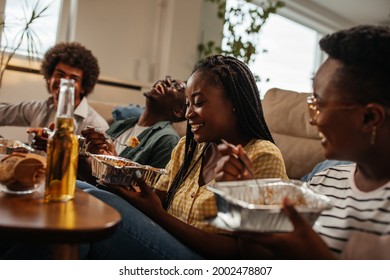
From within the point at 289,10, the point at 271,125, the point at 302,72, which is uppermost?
the point at 289,10

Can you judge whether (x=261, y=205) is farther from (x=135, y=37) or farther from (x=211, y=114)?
(x=135, y=37)

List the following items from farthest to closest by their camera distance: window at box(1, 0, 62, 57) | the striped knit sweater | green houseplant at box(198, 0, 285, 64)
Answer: green houseplant at box(198, 0, 285, 64) → window at box(1, 0, 62, 57) → the striped knit sweater

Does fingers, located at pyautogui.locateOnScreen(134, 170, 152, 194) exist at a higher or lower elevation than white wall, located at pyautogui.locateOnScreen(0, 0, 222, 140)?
lower

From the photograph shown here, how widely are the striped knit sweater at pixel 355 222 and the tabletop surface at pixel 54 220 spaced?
43 cm

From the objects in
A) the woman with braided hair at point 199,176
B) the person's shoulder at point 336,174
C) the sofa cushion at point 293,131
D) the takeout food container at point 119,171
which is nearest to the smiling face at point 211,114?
the woman with braided hair at point 199,176

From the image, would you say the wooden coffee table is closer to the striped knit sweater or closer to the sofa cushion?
the striped knit sweater

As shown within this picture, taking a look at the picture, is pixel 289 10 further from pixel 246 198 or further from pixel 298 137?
pixel 246 198

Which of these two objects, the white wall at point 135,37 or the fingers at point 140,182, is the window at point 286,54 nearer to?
the white wall at point 135,37

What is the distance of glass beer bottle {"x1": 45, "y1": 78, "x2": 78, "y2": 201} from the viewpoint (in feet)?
2.87

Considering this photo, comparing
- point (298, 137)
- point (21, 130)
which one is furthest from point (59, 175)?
point (21, 130)

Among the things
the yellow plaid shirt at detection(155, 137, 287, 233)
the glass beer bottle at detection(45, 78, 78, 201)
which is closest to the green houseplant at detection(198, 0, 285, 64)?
the yellow plaid shirt at detection(155, 137, 287, 233)

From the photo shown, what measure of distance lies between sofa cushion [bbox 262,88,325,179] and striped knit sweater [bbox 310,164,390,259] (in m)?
0.94
